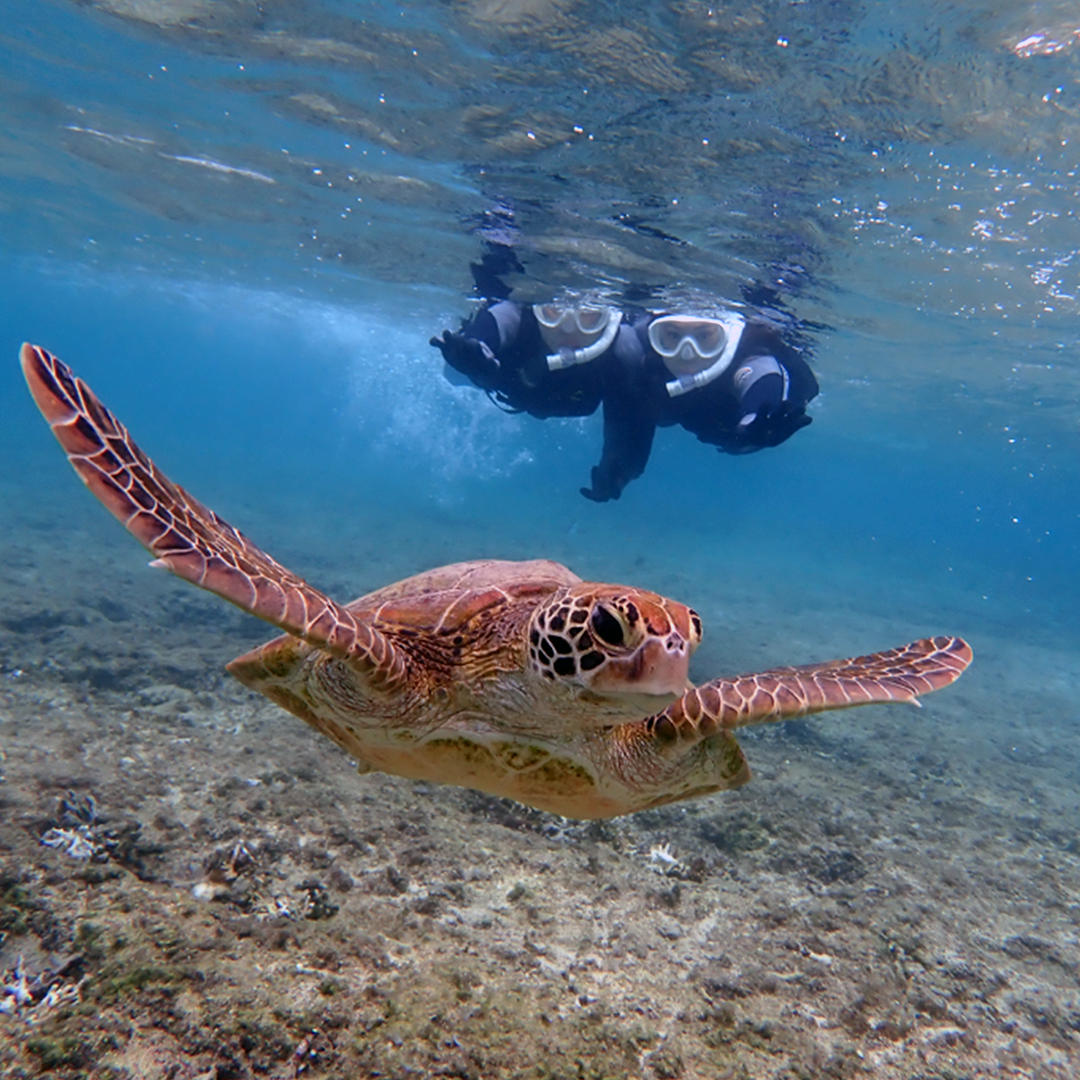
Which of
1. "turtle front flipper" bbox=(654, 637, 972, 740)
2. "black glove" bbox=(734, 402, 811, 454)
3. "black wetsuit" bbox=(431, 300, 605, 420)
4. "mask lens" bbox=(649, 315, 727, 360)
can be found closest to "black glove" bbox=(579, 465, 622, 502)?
"black wetsuit" bbox=(431, 300, 605, 420)

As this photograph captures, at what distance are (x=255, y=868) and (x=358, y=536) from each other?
59.2ft

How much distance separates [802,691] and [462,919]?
6.51 ft

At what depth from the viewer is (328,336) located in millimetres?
37125

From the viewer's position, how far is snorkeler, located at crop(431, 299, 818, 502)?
26.9ft

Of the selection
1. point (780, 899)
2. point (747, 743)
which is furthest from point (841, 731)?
point (780, 899)

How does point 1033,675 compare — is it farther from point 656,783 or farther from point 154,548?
point 154,548

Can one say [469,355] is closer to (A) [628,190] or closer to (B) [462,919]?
(A) [628,190]

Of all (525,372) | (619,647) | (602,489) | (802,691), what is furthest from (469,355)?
(619,647)

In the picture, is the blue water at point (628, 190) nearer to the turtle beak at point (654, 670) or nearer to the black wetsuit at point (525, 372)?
the black wetsuit at point (525, 372)

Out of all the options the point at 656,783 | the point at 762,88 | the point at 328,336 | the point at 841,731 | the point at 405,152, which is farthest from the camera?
the point at 328,336

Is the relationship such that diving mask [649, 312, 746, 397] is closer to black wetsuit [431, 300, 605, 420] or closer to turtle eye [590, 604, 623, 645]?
black wetsuit [431, 300, 605, 420]

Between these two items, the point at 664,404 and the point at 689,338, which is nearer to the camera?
the point at 664,404

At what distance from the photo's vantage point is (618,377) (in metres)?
8.96

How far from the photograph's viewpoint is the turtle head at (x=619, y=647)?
1829 mm
